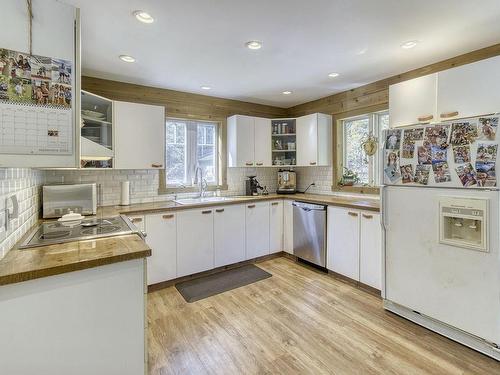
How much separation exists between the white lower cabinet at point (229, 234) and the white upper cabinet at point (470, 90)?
2.40m

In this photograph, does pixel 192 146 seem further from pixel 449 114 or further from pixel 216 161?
pixel 449 114

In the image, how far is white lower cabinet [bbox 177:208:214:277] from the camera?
3.05 metres

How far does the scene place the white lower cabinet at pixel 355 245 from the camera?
275cm

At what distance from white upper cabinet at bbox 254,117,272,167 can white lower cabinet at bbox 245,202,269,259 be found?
77cm

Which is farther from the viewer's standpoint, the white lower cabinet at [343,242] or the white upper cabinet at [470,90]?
the white lower cabinet at [343,242]

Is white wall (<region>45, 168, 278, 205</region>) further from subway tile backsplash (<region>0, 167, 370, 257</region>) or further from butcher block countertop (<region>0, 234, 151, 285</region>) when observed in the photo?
butcher block countertop (<region>0, 234, 151, 285</region>)

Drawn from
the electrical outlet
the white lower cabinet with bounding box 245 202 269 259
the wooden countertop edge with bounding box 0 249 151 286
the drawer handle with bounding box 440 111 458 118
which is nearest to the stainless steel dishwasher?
the white lower cabinet with bounding box 245 202 269 259

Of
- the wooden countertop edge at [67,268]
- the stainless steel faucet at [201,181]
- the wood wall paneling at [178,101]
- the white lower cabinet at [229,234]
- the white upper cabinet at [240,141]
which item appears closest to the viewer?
the wooden countertop edge at [67,268]

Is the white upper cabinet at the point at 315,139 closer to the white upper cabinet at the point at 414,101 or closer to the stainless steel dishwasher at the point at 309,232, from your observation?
the stainless steel dishwasher at the point at 309,232

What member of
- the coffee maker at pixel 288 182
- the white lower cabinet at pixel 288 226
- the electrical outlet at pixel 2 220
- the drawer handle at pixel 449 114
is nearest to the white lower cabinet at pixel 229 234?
the white lower cabinet at pixel 288 226

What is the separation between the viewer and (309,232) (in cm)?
350

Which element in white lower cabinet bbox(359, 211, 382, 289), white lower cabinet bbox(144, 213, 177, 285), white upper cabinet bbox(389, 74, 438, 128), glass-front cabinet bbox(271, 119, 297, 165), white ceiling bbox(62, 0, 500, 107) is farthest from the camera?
glass-front cabinet bbox(271, 119, 297, 165)

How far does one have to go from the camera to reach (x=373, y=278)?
2779 mm

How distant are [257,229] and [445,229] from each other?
219cm
